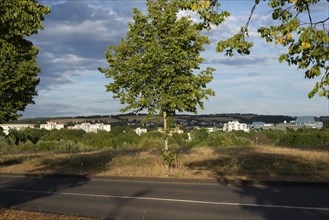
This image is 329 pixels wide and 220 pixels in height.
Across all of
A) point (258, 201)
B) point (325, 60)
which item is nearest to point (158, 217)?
point (258, 201)

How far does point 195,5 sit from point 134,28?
14.8 metres

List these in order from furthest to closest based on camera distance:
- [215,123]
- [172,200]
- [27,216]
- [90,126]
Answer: [90,126]
[215,123]
[172,200]
[27,216]

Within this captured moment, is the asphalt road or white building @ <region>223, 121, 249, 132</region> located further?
white building @ <region>223, 121, 249, 132</region>

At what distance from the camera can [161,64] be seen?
19453 millimetres

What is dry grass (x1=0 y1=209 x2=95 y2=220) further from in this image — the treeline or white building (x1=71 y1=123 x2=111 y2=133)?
white building (x1=71 y1=123 x2=111 y2=133)

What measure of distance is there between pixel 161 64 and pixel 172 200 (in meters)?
8.33

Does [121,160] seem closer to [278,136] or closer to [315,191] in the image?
[315,191]

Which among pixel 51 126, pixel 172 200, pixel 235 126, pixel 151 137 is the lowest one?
pixel 172 200

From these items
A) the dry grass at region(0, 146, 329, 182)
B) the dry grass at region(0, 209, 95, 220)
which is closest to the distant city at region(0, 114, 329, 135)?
the dry grass at region(0, 146, 329, 182)

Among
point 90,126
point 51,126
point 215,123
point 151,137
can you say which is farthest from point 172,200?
point 51,126

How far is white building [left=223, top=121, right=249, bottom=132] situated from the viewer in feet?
243

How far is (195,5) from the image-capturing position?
5590mm

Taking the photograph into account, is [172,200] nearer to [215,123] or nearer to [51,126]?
[215,123]

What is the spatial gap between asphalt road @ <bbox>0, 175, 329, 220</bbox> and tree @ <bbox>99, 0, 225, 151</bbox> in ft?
12.8
